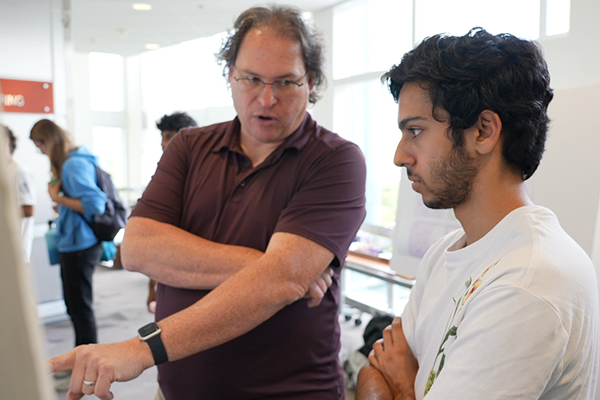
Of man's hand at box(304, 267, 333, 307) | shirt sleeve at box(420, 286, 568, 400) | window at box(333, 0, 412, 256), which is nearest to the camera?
shirt sleeve at box(420, 286, 568, 400)

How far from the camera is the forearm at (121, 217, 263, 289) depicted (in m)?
1.31

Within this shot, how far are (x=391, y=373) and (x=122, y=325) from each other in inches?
170

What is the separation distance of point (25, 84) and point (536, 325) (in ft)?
17.8

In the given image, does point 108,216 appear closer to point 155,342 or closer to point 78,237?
point 78,237

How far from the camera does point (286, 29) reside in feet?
4.84

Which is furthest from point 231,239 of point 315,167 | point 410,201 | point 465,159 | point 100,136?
point 100,136

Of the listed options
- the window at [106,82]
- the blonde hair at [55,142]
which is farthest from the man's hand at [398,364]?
the window at [106,82]

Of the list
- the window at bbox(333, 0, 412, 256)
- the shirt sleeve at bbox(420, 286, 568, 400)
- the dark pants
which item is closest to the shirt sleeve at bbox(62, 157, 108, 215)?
the dark pants

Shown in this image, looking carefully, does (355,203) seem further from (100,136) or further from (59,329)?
(100,136)

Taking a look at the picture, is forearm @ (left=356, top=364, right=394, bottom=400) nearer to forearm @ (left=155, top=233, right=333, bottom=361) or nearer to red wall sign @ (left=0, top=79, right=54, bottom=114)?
forearm @ (left=155, top=233, right=333, bottom=361)

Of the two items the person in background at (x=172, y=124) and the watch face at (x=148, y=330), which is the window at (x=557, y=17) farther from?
the watch face at (x=148, y=330)

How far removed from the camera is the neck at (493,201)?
1.07 meters

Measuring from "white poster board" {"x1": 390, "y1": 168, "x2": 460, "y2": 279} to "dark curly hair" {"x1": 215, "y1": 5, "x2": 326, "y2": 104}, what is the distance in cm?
230

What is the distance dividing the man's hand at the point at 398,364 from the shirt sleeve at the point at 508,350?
1.33 ft
